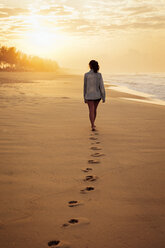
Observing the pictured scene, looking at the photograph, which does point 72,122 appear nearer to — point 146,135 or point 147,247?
point 146,135

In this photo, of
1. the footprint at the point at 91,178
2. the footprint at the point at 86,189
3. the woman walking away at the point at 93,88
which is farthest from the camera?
the woman walking away at the point at 93,88

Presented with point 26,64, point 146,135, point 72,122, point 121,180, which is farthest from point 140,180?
point 26,64

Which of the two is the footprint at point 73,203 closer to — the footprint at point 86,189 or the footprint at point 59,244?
the footprint at point 86,189

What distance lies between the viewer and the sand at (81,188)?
6.87ft

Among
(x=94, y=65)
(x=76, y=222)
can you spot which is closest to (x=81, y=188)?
(x=76, y=222)

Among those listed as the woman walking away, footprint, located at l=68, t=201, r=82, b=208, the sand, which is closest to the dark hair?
the woman walking away

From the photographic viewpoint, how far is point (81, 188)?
2932 millimetres

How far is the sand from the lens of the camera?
2.09m

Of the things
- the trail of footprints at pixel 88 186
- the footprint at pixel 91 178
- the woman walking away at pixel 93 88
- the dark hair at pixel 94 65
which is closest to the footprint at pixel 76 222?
the trail of footprints at pixel 88 186

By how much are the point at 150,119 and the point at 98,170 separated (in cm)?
476

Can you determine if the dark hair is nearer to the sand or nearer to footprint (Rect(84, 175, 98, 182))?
the sand

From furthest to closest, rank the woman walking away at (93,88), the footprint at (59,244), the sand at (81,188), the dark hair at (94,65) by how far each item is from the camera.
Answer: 1. the woman walking away at (93,88)
2. the dark hair at (94,65)
3. the sand at (81,188)
4. the footprint at (59,244)

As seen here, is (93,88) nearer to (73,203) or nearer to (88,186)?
(88,186)

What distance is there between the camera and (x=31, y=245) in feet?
6.48
